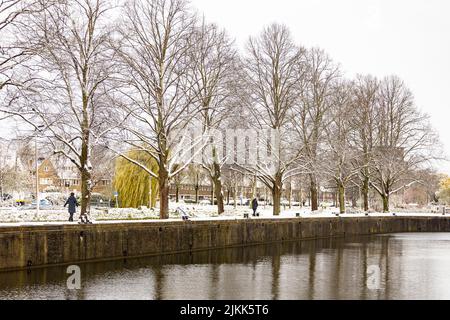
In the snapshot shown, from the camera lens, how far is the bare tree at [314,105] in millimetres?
51562

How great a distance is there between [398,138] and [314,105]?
53.9 ft

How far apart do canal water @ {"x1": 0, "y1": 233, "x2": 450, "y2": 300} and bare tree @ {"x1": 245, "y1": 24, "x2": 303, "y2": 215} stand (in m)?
15.1

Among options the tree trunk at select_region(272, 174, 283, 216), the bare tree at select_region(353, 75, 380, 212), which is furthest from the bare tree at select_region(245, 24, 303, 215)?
the bare tree at select_region(353, 75, 380, 212)

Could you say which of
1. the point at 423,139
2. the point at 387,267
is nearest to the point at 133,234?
the point at 387,267

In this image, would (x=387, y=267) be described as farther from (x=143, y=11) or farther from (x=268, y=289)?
(x=143, y=11)

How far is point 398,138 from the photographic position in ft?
218

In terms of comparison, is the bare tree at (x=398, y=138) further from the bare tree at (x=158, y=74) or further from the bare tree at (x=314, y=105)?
the bare tree at (x=158, y=74)

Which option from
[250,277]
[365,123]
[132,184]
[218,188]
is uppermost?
[365,123]

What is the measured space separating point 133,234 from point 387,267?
45.9 feet

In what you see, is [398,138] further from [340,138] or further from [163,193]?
[163,193]

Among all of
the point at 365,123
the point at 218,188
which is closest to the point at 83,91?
the point at 218,188

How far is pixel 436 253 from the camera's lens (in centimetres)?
3703

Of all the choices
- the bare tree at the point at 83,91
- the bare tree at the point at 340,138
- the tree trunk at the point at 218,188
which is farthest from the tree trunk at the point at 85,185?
the bare tree at the point at 340,138

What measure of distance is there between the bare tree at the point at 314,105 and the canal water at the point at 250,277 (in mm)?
16816
